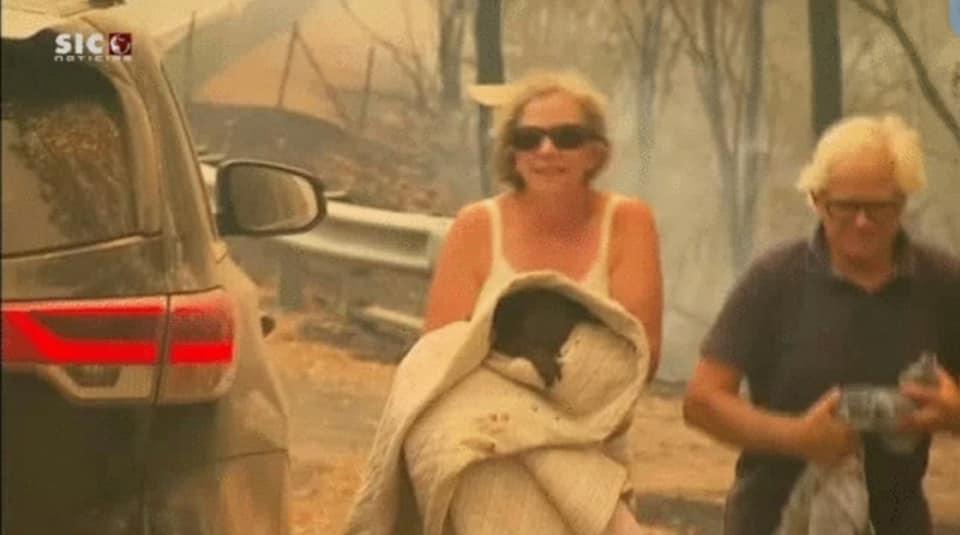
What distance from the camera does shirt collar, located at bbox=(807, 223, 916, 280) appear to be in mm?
2658

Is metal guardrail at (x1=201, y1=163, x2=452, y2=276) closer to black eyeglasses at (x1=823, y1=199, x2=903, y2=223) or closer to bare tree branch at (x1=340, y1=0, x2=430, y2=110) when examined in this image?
bare tree branch at (x1=340, y1=0, x2=430, y2=110)

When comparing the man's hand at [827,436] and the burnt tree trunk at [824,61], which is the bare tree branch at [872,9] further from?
the man's hand at [827,436]

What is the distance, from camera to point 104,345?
2.49 m

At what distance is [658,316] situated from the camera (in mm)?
2695

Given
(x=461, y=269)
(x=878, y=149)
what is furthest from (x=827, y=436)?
(x=461, y=269)

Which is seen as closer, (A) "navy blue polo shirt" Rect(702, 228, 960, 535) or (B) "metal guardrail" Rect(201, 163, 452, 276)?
(A) "navy blue polo shirt" Rect(702, 228, 960, 535)

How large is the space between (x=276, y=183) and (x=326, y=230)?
10 centimetres

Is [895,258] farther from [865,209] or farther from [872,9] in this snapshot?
[872,9]

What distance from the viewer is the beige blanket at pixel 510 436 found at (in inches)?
103

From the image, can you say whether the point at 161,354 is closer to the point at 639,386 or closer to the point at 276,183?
the point at 276,183

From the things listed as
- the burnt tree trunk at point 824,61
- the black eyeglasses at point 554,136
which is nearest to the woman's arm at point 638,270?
the black eyeglasses at point 554,136

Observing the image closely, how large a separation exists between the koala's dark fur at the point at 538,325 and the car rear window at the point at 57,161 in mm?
518

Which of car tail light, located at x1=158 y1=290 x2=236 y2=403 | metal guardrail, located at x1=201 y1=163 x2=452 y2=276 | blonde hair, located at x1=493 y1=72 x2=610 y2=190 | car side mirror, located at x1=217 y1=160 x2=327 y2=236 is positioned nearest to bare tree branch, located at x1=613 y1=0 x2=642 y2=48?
blonde hair, located at x1=493 y1=72 x2=610 y2=190

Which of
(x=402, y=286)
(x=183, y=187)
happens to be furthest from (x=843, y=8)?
(x=183, y=187)
